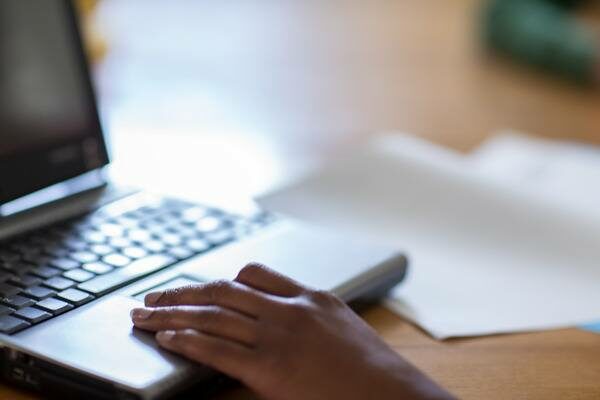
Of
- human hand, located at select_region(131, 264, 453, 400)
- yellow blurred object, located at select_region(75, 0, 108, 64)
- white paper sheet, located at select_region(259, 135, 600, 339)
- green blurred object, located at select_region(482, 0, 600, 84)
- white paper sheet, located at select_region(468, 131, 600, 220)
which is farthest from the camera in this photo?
green blurred object, located at select_region(482, 0, 600, 84)

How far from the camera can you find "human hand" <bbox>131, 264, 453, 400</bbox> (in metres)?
0.56

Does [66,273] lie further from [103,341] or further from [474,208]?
[474,208]

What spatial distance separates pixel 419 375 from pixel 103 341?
0.19m

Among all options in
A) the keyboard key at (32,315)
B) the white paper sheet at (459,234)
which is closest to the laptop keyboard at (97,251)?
the keyboard key at (32,315)

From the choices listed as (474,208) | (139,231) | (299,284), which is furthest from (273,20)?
(299,284)

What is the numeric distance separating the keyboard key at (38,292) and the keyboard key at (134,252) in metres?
0.08

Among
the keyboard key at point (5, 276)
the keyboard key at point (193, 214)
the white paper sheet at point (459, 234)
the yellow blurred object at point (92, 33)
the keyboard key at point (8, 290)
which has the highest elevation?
the yellow blurred object at point (92, 33)

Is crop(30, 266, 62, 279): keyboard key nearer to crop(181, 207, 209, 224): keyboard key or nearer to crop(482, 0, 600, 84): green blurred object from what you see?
crop(181, 207, 209, 224): keyboard key

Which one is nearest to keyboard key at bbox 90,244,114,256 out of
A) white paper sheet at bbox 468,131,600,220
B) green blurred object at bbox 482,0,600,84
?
white paper sheet at bbox 468,131,600,220

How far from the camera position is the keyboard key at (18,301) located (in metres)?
0.63

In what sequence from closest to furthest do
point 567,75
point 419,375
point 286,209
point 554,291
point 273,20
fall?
point 419,375 → point 554,291 → point 286,209 → point 567,75 → point 273,20

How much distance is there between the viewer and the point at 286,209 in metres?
0.91

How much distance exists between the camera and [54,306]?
24.7 inches

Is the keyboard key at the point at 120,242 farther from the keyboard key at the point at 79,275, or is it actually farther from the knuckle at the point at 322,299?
the knuckle at the point at 322,299
